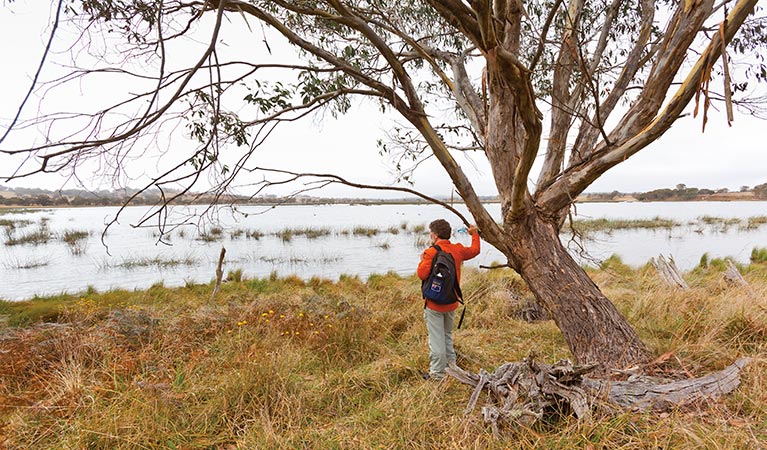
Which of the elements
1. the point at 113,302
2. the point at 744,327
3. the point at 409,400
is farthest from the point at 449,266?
the point at 113,302

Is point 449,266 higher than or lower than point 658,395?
higher

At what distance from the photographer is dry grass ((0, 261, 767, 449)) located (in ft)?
6.38

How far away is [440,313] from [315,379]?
1224mm

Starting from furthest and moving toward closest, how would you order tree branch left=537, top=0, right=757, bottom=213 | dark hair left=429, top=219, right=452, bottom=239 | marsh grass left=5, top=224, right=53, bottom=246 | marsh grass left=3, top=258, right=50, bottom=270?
marsh grass left=5, top=224, right=53, bottom=246 → marsh grass left=3, top=258, right=50, bottom=270 → dark hair left=429, top=219, right=452, bottom=239 → tree branch left=537, top=0, right=757, bottom=213

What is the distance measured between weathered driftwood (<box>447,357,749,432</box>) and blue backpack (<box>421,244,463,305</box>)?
0.79 meters

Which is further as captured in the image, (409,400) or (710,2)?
(409,400)

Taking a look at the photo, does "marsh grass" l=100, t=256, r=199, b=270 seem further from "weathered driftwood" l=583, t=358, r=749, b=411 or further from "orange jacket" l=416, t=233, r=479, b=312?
"weathered driftwood" l=583, t=358, r=749, b=411

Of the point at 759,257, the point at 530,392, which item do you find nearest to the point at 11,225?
the point at 530,392

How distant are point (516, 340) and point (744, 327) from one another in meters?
2.11

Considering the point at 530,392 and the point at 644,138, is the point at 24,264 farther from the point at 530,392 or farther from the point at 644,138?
the point at 644,138

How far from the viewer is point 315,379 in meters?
3.01

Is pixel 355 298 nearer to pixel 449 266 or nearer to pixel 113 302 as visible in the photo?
pixel 449 266

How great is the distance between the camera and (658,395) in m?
2.02

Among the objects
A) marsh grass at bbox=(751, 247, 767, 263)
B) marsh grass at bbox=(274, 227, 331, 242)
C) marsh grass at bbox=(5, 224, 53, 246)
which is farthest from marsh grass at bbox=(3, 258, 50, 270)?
marsh grass at bbox=(751, 247, 767, 263)
